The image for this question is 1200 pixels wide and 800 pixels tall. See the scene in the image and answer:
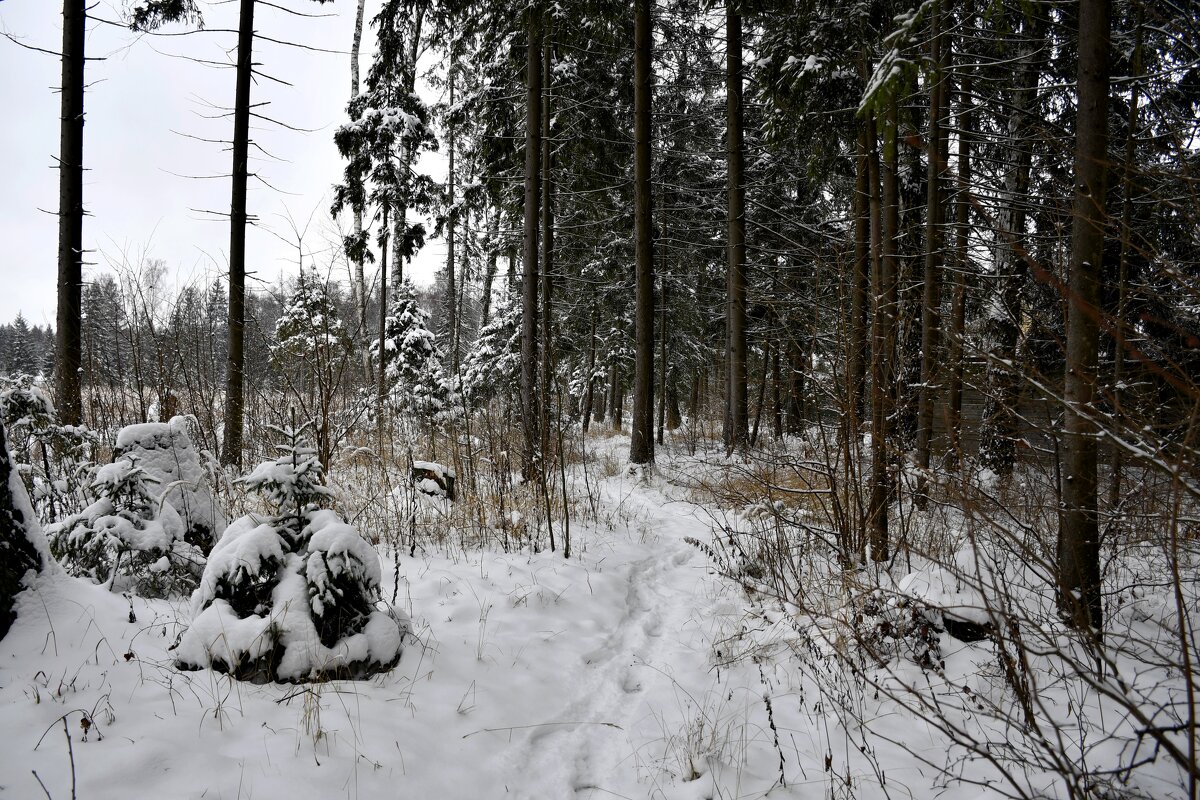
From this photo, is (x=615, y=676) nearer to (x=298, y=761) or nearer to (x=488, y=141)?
(x=298, y=761)

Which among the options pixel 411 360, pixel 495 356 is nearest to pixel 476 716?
pixel 411 360

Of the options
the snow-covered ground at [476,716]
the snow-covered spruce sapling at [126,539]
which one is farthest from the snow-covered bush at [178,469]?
the snow-covered ground at [476,716]

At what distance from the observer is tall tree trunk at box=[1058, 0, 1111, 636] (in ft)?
9.86

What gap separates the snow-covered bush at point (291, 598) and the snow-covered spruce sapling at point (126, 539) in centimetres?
86

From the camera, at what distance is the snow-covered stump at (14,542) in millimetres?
2492

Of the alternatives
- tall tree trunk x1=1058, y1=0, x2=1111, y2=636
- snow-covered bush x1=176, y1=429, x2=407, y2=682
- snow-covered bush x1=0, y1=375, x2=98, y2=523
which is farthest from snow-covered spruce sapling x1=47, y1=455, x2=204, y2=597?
tall tree trunk x1=1058, y1=0, x2=1111, y2=636

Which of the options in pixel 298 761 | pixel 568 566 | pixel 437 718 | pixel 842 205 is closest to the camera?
pixel 298 761

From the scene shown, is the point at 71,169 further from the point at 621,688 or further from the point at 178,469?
the point at 621,688

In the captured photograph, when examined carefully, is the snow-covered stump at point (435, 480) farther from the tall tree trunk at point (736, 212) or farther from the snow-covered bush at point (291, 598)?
the tall tree trunk at point (736, 212)

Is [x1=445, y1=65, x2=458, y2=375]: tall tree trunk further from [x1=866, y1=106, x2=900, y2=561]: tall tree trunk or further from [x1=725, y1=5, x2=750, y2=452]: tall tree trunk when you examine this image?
[x1=866, y1=106, x2=900, y2=561]: tall tree trunk

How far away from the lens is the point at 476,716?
109 inches

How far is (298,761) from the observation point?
2195 mm

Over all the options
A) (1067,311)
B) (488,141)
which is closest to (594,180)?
(488,141)

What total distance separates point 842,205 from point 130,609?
15.0 m
